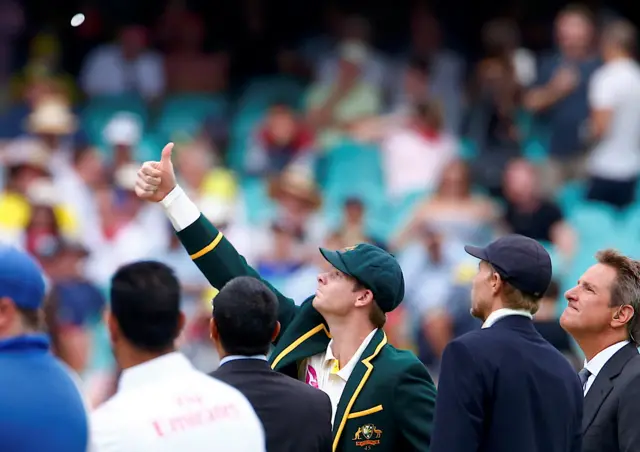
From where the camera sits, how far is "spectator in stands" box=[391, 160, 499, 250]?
39.9ft

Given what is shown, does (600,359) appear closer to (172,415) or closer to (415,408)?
(415,408)

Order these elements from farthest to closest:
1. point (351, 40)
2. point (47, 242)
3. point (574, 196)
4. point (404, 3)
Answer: point (404, 3), point (351, 40), point (574, 196), point (47, 242)

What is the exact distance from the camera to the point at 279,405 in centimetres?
454

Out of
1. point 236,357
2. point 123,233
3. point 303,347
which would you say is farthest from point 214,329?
point 123,233

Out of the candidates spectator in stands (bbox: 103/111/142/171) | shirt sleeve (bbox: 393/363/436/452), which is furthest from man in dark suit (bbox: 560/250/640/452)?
spectator in stands (bbox: 103/111/142/171)

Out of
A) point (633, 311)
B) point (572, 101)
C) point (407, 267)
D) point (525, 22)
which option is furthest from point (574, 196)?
point (633, 311)

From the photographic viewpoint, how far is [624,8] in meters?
15.6

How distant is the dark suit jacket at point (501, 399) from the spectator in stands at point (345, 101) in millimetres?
9178

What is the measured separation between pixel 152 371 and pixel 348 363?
172 centimetres

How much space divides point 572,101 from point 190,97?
4369 mm

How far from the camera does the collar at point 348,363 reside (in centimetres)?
545

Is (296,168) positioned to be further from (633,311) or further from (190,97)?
(633,311)

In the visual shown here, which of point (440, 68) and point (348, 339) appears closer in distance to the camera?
point (348, 339)

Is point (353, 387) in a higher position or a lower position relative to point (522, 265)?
lower
